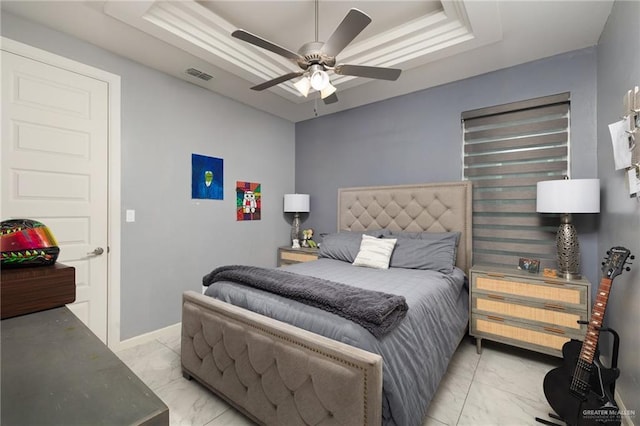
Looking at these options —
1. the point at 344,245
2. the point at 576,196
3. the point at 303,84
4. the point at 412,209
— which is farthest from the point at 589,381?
the point at 303,84

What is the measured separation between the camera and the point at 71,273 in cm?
95

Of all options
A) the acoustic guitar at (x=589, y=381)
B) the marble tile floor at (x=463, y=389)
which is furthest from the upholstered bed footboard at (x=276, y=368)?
the acoustic guitar at (x=589, y=381)

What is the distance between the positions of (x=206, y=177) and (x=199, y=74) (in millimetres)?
1098

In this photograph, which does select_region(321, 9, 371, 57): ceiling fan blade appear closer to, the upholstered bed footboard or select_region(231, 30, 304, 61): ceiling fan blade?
select_region(231, 30, 304, 61): ceiling fan blade

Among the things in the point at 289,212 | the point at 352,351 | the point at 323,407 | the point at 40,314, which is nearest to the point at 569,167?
the point at 352,351

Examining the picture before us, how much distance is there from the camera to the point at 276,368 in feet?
5.01

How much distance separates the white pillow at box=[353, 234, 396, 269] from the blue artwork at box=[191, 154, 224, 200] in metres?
1.85

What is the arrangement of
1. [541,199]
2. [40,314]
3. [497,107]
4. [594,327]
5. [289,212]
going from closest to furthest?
[40,314] < [594,327] < [541,199] < [497,107] < [289,212]

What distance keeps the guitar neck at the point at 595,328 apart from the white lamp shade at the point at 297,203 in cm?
321

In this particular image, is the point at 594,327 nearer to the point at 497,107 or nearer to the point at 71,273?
the point at 497,107

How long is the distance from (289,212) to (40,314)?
3636mm

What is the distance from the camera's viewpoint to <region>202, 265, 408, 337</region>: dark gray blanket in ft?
4.74

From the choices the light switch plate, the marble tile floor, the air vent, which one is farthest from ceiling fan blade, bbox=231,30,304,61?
the marble tile floor

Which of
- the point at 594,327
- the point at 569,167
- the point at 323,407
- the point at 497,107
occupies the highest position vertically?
the point at 497,107
